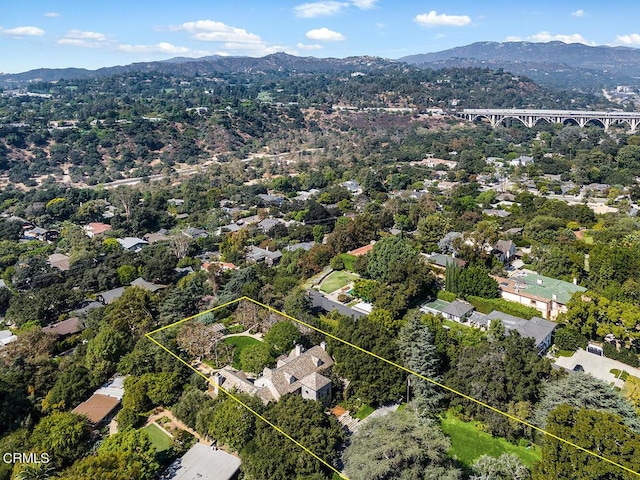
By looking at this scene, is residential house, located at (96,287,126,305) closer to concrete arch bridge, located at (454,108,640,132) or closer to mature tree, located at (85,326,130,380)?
mature tree, located at (85,326,130,380)

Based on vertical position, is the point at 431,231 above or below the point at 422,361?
above

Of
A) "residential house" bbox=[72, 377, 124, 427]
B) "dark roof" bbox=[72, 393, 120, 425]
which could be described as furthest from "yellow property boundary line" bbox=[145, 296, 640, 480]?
"dark roof" bbox=[72, 393, 120, 425]

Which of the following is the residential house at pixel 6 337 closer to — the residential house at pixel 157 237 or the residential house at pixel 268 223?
the residential house at pixel 157 237

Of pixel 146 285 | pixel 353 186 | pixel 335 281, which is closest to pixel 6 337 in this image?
pixel 146 285

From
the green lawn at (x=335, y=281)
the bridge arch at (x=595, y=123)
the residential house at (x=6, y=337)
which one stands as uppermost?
the bridge arch at (x=595, y=123)

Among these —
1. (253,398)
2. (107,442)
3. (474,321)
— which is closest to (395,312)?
(474,321)

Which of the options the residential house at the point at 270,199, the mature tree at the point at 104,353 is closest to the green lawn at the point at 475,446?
the mature tree at the point at 104,353

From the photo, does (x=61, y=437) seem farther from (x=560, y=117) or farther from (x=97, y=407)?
(x=560, y=117)
